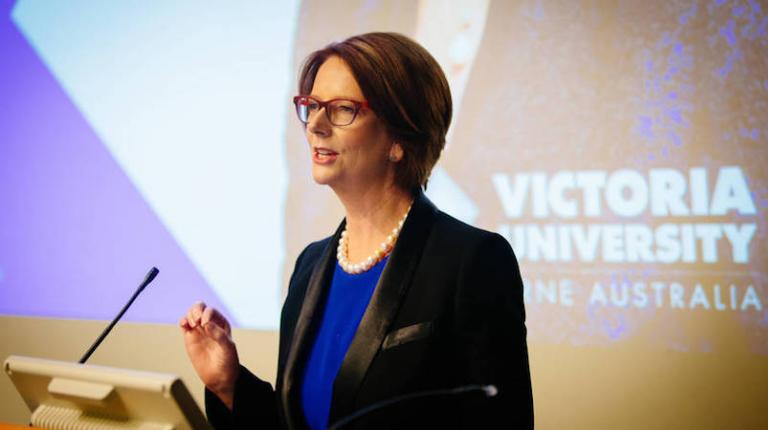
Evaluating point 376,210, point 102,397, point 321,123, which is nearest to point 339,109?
point 321,123

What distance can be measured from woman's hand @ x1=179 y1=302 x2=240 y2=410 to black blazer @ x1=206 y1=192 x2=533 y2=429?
0.37 ft

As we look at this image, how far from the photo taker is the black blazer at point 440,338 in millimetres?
1232

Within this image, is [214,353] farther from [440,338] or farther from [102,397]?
Result: [440,338]

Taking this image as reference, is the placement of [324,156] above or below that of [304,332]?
above

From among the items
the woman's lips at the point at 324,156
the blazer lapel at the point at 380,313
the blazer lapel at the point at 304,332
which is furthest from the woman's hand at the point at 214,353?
the woman's lips at the point at 324,156

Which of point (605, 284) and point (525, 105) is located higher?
point (525, 105)

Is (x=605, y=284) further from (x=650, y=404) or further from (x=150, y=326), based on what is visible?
(x=150, y=326)

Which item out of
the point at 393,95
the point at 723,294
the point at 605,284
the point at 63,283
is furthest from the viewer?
the point at 63,283

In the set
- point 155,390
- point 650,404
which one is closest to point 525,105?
point 650,404

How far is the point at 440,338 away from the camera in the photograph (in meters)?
1.28

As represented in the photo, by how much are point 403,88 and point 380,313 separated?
16.6 inches

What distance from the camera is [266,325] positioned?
3270 mm

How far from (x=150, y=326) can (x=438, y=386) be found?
2.64m

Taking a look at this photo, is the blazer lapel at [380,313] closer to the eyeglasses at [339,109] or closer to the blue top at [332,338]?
the blue top at [332,338]
